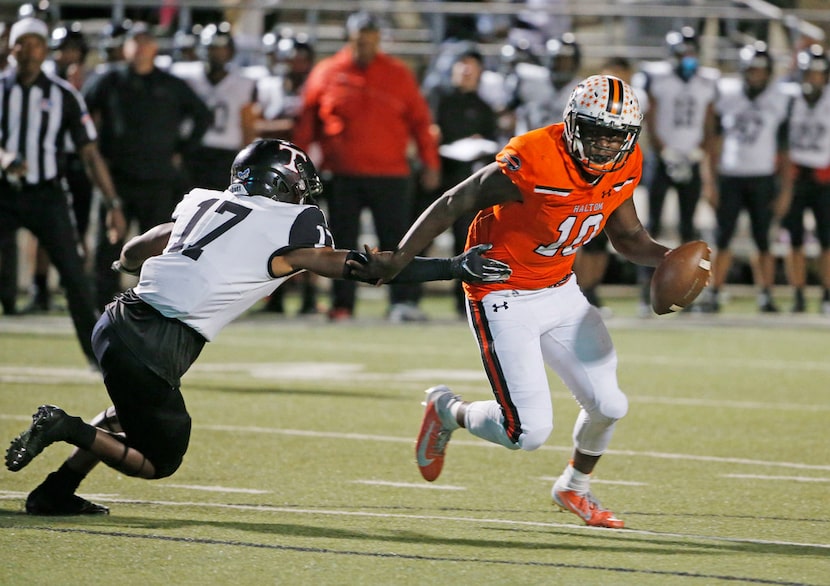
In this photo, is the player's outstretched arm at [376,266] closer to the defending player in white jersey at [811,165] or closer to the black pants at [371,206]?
the black pants at [371,206]

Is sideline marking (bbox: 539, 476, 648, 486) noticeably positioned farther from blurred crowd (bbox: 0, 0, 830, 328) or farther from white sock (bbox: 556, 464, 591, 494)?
blurred crowd (bbox: 0, 0, 830, 328)

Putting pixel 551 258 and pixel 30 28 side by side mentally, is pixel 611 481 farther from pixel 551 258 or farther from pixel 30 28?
pixel 30 28

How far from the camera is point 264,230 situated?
496 centimetres

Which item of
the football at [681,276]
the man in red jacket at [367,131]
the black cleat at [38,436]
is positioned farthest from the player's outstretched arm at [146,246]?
the man in red jacket at [367,131]

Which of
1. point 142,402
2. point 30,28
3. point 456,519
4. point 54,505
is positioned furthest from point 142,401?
point 30,28

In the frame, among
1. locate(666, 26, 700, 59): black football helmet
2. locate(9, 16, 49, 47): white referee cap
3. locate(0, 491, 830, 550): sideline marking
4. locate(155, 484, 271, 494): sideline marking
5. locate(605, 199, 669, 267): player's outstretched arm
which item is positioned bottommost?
locate(155, 484, 271, 494): sideline marking

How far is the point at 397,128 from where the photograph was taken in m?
11.7

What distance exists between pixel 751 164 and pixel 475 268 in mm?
8544

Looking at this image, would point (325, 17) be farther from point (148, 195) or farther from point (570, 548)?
point (570, 548)

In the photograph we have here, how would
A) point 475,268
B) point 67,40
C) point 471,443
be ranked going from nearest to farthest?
1. point 475,268
2. point 471,443
3. point 67,40

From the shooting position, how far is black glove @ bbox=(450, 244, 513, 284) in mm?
4883

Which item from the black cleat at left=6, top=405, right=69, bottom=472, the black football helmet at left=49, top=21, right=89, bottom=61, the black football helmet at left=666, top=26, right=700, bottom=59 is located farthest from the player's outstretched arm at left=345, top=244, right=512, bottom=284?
the black football helmet at left=666, top=26, right=700, bottom=59

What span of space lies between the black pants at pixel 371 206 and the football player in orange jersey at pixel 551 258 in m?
6.12

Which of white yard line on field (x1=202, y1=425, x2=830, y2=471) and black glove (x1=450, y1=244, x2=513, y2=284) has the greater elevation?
black glove (x1=450, y1=244, x2=513, y2=284)
